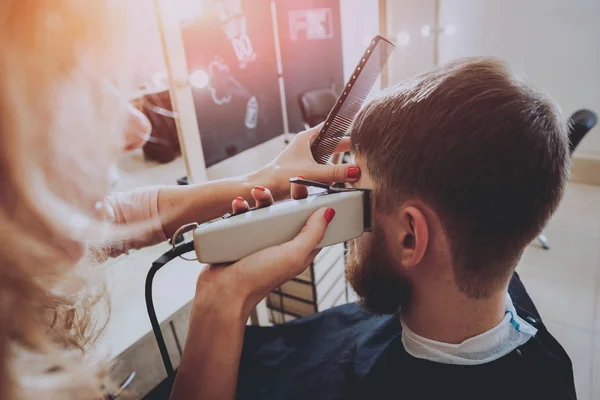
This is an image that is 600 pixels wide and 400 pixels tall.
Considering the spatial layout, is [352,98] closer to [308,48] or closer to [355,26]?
[308,48]

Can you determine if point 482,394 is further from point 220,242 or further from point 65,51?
point 65,51

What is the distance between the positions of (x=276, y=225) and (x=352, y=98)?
347 mm

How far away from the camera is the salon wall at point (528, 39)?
297cm

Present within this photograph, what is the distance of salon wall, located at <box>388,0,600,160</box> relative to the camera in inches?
117

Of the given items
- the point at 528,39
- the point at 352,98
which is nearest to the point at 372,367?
the point at 352,98

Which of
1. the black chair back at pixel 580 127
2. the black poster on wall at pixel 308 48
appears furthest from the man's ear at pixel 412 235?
the black chair back at pixel 580 127

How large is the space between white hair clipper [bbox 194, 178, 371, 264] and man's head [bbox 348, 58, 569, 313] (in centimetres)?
8

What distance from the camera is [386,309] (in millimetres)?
996

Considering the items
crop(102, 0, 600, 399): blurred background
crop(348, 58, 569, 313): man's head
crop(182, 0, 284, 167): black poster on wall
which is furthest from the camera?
crop(182, 0, 284, 167): black poster on wall

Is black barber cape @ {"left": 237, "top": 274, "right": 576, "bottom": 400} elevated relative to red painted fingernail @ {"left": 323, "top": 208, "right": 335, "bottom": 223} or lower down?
lower down

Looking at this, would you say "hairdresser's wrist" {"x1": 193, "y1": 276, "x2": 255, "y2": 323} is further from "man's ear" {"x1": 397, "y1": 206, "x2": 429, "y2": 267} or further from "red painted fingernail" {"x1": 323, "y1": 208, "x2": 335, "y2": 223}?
"man's ear" {"x1": 397, "y1": 206, "x2": 429, "y2": 267}

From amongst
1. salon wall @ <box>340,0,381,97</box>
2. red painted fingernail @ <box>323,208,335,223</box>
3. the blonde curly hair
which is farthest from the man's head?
salon wall @ <box>340,0,381,97</box>

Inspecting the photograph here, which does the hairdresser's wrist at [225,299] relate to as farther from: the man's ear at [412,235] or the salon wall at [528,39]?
the salon wall at [528,39]

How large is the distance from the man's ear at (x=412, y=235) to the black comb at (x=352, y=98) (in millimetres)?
266
